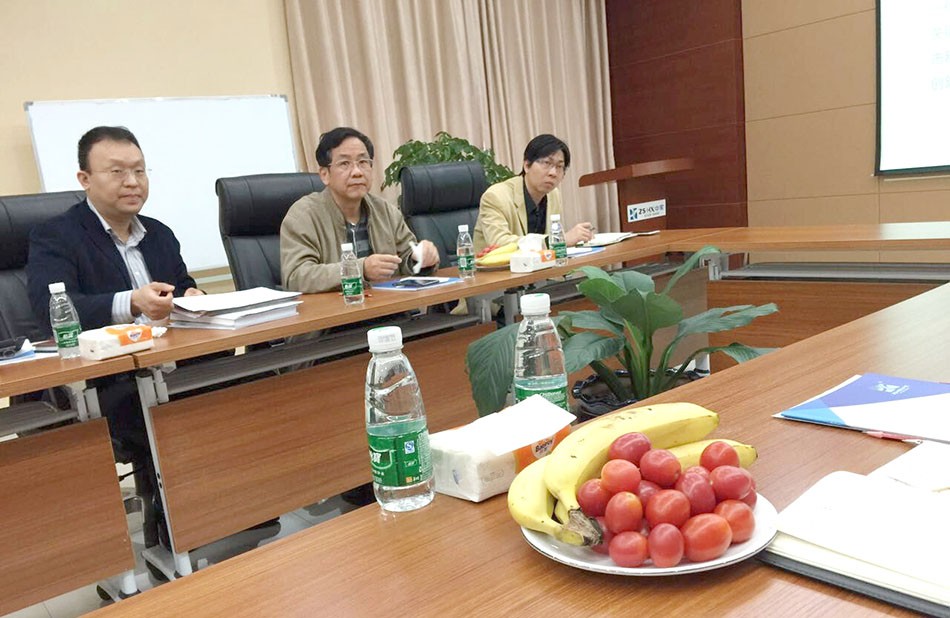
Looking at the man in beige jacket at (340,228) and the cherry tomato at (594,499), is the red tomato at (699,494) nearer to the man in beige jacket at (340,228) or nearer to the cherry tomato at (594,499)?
the cherry tomato at (594,499)

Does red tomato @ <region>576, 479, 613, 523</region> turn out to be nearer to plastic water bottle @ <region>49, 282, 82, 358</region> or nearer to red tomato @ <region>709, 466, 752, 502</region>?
red tomato @ <region>709, 466, 752, 502</region>

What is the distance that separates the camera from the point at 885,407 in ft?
3.02

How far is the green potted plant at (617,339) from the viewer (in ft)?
4.87

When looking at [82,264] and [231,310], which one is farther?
[82,264]

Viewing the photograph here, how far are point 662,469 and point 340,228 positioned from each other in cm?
222

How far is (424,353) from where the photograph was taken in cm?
228

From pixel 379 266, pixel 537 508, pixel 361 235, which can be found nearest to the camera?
pixel 537 508

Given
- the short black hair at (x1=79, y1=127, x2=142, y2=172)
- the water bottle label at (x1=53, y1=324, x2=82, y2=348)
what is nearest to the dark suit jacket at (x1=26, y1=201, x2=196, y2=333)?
the short black hair at (x1=79, y1=127, x2=142, y2=172)

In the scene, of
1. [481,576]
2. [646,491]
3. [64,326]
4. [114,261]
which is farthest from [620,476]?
[114,261]

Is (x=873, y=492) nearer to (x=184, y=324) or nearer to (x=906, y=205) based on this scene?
(x=184, y=324)

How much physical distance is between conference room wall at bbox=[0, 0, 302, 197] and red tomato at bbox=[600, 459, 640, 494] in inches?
150

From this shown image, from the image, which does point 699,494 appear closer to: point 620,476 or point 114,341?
point 620,476

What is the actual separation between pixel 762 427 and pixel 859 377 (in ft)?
0.82

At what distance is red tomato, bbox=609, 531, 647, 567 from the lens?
0.60 metres
